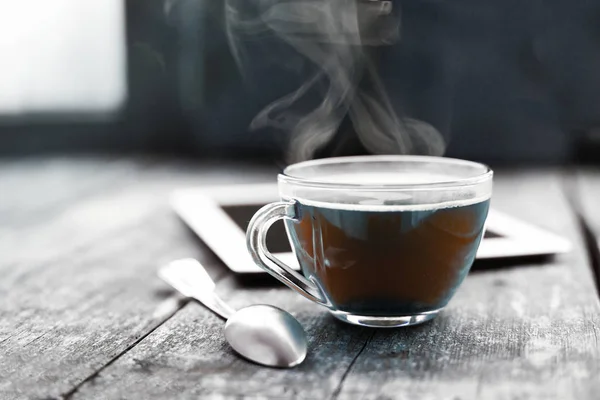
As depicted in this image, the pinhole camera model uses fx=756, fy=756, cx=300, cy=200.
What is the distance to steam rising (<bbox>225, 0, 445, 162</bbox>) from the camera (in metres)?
2.08

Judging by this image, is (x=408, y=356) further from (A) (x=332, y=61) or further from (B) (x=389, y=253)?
(A) (x=332, y=61)

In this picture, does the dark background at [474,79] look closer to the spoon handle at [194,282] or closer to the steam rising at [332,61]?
the steam rising at [332,61]

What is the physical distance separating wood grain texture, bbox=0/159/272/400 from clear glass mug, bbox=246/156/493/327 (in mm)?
175

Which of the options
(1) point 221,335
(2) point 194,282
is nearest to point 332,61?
(2) point 194,282

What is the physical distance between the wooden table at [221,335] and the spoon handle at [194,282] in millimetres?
12

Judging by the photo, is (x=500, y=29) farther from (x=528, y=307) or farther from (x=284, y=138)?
(x=528, y=307)

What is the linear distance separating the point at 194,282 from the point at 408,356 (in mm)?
286

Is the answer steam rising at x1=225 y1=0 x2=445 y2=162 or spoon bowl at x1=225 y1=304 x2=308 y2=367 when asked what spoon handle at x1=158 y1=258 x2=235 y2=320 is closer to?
spoon bowl at x1=225 y1=304 x2=308 y2=367

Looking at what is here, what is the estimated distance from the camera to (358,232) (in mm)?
675

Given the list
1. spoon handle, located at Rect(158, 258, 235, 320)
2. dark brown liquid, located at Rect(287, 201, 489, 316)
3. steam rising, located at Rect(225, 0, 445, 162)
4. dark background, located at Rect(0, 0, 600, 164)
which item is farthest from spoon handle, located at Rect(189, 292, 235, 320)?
dark background, located at Rect(0, 0, 600, 164)

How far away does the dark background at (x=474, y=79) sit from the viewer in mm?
2094

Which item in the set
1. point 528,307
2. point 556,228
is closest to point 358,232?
point 528,307

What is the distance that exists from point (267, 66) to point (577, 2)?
874mm

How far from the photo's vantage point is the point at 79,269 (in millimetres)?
1006
